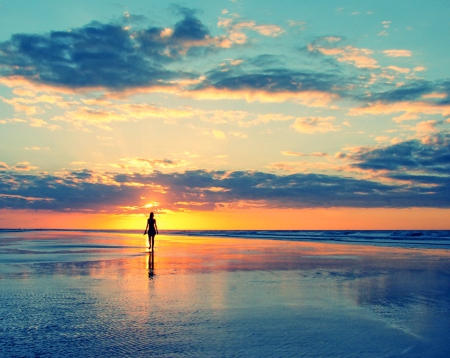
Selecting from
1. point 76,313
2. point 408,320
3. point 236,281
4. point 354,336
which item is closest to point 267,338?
point 354,336

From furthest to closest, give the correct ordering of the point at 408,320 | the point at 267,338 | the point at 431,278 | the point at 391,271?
the point at 391,271 < the point at 431,278 < the point at 408,320 < the point at 267,338

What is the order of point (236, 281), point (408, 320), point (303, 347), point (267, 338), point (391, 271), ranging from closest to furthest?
point (303, 347), point (267, 338), point (408, 320), point (236, 281), point (391, 271)

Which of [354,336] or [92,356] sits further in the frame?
[354,336]

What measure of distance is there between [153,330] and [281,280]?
6632 millimetres

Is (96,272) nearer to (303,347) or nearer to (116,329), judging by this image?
A: (116,329)

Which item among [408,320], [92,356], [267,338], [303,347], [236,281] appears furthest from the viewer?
[236,281]

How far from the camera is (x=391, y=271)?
15.4 m

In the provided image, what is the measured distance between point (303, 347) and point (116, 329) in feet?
9.84

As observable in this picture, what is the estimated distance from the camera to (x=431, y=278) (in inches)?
531

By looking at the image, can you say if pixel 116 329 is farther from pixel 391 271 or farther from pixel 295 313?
pixel 391 271

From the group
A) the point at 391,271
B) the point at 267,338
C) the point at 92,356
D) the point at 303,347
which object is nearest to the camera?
the point at 92,356

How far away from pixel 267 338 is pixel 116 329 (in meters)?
2.45

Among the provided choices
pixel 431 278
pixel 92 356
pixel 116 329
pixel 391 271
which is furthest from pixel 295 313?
pixel 391 271

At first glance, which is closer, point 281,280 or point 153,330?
point 153,330
